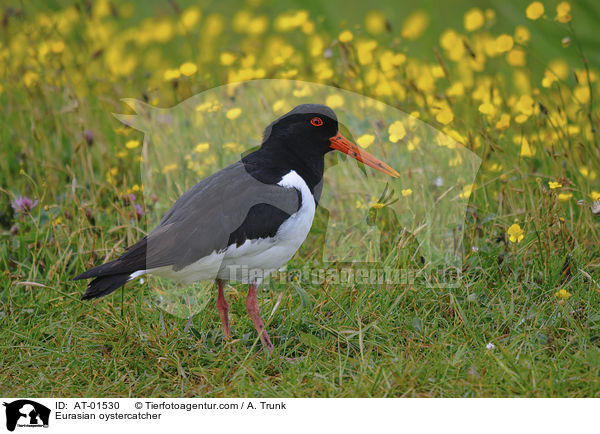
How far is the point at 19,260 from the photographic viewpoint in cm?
435

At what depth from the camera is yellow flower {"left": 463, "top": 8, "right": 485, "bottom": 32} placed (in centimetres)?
446

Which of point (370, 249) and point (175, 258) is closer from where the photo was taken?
point (175, 258)

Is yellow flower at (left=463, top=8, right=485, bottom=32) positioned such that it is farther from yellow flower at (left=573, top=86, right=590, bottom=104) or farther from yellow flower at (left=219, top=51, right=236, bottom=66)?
yellow flower at (left=219, top=51, right=236, bottom=66)

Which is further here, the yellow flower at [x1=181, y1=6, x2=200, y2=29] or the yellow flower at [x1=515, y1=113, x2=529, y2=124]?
the yellow flower at [x1=515, y1=113, x2=529, y2=124]

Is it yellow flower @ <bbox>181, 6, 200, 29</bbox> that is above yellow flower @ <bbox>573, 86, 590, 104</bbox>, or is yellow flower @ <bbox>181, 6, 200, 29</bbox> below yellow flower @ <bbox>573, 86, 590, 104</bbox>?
above

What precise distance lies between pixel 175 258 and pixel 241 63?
1.52 meters

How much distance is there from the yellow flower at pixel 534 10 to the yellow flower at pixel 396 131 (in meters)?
1.36

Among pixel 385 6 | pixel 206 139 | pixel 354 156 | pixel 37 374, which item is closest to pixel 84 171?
pixel 206 139

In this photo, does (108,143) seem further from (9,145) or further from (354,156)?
(354,156)

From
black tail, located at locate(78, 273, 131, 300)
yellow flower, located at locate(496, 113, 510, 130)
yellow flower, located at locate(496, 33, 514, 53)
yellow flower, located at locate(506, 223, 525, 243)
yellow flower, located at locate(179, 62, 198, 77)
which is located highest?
yellow flower, located at locate(496, 33, 514, 53)

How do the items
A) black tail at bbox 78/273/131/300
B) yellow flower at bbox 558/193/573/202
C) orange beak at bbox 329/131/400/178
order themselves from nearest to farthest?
1. black tail at bbox 78/273/131/300
2. orange beak at bbox 329/131/400/178
3. yellow flower at bbox 558/193/573/202

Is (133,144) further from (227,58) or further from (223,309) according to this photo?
(223,309)
